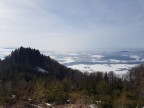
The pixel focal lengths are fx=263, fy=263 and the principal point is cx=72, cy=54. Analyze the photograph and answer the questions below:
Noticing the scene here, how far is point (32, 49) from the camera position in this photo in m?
105

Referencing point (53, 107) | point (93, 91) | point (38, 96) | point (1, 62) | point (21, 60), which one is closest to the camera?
point (53, 107)

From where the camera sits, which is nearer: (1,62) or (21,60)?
(1,62)

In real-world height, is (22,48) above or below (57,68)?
above

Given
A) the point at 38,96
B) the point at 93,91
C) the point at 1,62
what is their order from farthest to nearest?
the point at 1,62
the point at 93,91
the point at 38,96

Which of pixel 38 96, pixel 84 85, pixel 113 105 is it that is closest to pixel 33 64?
pixel 84 85

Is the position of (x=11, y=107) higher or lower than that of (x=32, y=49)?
lower

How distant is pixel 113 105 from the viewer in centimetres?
2536

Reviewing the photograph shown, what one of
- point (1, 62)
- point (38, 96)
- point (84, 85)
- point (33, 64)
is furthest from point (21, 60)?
Answer: point (38, 96)

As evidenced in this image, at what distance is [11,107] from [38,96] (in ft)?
17.6

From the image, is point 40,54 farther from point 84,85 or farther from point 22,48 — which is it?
point 84,85

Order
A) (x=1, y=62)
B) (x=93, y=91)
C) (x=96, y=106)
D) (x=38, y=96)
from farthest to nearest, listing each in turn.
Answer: (x=1, y=62), (x=93, y=91), (x=38, y=96), (x=96, y=106)

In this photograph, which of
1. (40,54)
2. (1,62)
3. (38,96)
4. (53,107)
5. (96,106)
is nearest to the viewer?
(96,106)

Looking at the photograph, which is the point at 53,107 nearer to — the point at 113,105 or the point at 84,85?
the point at 113,105

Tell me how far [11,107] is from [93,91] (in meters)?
15.9
